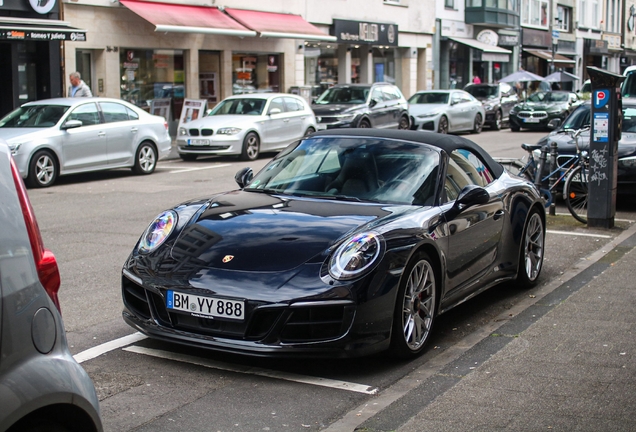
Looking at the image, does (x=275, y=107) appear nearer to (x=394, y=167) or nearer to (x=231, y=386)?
(x=394, y=167)

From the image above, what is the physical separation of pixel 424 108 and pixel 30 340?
28399mm

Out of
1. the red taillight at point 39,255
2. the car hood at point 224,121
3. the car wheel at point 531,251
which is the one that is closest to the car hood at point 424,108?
the car hood at point 224,121

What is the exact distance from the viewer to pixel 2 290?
2762 mm

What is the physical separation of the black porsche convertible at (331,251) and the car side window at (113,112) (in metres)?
10.7

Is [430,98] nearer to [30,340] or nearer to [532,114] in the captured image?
[532,114]

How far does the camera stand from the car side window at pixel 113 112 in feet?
57.0

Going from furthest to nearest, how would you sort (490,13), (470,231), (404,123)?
(490,13) → (404,123) → (470,231)

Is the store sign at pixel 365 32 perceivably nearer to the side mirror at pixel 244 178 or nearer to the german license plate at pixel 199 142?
the german license plate at pixel 199 142

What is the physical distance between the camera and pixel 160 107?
93.7 ft

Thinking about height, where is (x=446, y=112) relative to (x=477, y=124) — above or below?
above

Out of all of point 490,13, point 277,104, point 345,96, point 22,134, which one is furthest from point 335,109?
point 490,13

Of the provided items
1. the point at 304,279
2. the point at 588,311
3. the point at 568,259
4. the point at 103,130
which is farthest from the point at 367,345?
the point at 103,130

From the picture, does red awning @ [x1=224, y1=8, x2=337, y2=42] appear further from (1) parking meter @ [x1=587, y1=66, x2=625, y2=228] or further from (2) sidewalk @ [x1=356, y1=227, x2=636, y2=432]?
(2) sidewalk @ [x1=356, y1=227, x2=636, y2=432]

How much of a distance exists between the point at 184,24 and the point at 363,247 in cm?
2302
